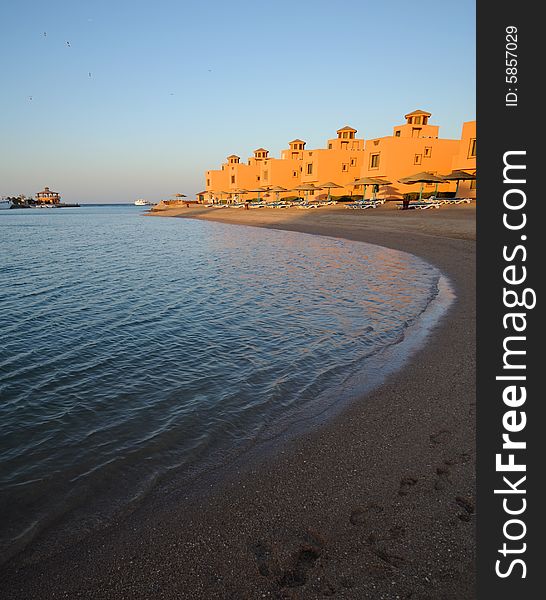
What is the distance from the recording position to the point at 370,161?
51.9m

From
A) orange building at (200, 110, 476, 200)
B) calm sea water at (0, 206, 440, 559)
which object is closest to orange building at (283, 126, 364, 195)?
orange building at (200, 110, 476, 200)

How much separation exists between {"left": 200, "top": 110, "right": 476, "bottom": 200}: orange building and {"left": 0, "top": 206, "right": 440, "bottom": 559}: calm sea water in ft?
102

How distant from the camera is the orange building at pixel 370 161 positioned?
48062mm

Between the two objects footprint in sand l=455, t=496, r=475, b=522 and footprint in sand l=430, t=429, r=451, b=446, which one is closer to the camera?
footprint in sand l=455, t=496, r=475, b=522

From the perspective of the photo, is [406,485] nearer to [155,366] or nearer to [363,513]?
[363,513]

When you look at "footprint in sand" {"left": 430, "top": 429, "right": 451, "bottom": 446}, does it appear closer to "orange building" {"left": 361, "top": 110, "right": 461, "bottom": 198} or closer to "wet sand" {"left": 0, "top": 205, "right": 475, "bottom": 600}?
"wet sand" {"left": 0, "top": 205, "right": 475, "bottom": 600}

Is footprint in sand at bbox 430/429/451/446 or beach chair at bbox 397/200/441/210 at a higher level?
beach chair at bbox 397/200/441/210

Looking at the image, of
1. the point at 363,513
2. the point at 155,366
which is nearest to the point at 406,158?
the point at 155,366

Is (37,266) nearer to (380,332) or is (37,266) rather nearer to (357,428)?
(380,332)

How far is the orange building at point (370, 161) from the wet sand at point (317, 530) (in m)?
37.2

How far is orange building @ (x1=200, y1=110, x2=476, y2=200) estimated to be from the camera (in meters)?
48.1

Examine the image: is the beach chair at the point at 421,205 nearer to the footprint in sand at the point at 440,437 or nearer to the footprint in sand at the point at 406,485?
the footprint in sand at the point at 440,437

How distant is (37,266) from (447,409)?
21.4 metres

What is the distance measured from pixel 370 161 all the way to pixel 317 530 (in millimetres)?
54743
